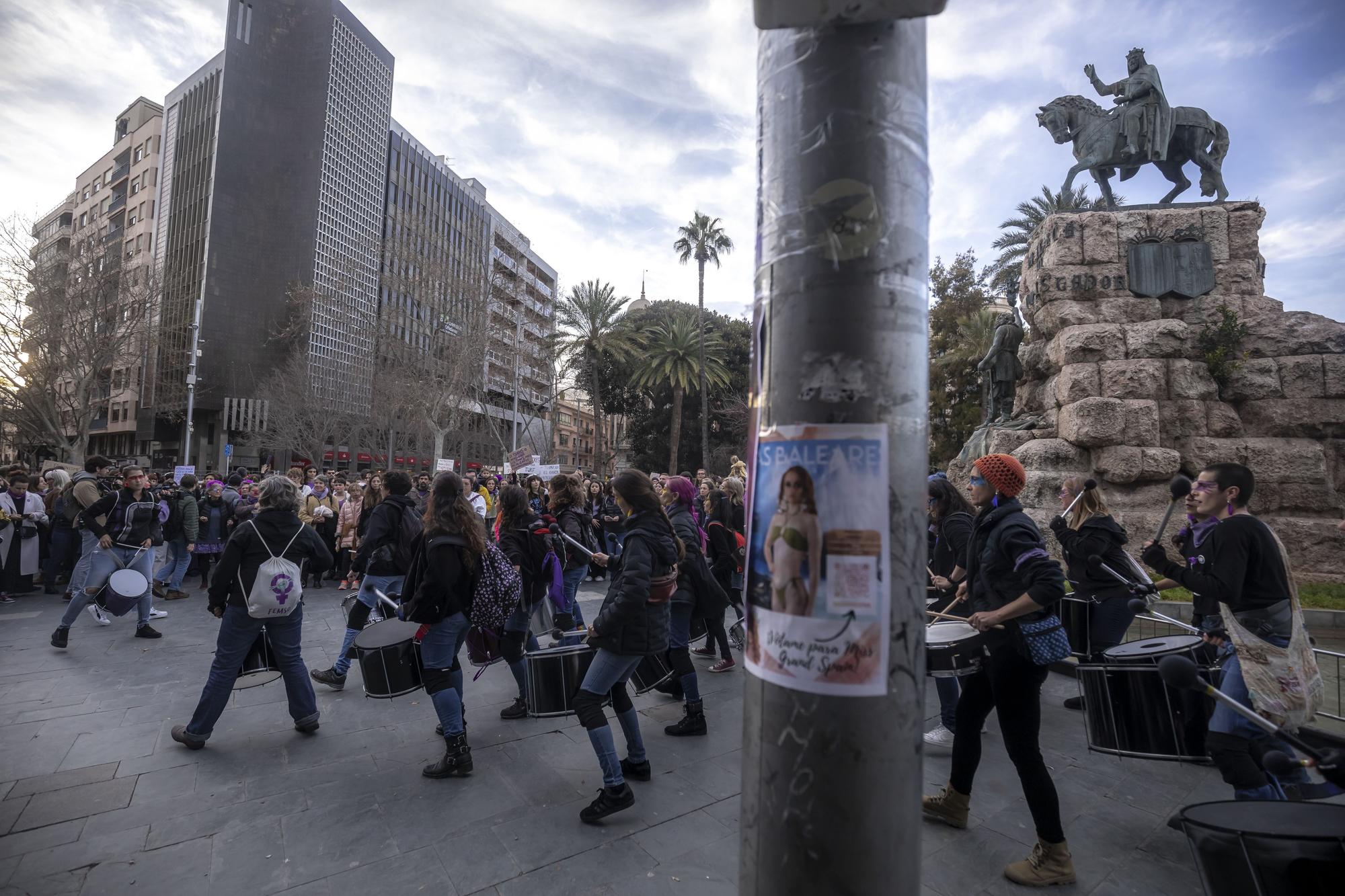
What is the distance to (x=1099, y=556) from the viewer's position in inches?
192

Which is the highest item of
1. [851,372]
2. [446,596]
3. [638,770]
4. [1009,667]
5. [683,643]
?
[851,372]

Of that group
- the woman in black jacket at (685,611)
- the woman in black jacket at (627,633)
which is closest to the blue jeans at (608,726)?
the woman in black jacket at (627,633)

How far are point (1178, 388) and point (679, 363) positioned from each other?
26146 mm

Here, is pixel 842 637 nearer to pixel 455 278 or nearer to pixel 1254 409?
pixel 1254 409

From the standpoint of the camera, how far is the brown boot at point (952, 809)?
11.3 feet

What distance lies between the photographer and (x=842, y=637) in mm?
1299

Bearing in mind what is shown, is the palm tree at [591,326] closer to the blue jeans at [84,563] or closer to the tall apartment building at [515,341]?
the tall apartment building at [515,341]

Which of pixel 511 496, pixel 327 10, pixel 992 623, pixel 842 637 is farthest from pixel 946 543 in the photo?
pixel 327 10

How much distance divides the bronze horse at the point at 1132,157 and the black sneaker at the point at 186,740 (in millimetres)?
15143

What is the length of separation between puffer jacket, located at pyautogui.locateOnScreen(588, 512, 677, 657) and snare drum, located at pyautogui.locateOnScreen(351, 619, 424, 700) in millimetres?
1427

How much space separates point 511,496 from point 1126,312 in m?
11.2

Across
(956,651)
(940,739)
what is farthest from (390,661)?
(940,739)

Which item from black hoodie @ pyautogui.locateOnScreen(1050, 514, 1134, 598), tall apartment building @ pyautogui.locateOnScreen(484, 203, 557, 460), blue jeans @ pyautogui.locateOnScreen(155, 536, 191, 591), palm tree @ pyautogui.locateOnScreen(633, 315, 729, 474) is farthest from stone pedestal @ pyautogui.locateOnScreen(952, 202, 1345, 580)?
palm tree @ pyautogui.locateOnScreen(633, 315, 729, 474)

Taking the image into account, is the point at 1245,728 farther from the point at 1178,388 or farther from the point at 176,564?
the point at 176,564
